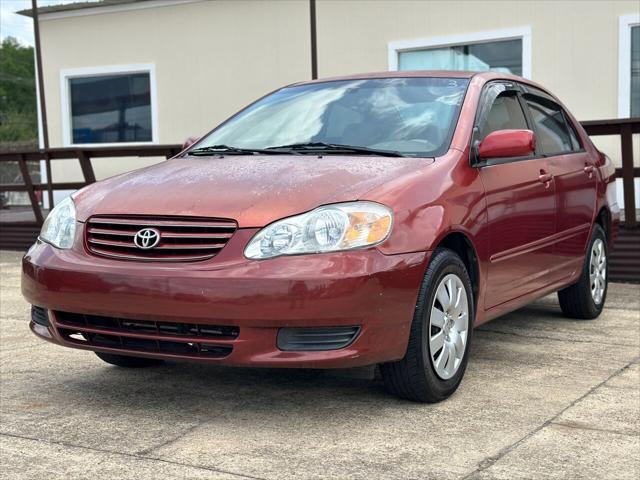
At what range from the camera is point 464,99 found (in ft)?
15.8

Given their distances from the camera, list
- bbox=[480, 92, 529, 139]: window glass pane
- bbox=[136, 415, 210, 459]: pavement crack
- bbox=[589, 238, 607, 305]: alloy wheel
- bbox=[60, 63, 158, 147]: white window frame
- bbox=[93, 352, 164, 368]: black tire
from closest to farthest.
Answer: bbox=[136, 415, 210, 459]: pavement crack, bbox=[93, 352, 164, 368]: black tire, bbox=[480, 92, 529, 139]: window glass pane, bbox=[589, 238, 607, 305]: alloy wheel, bbox=[60, 63, 158, 147]: white window frame

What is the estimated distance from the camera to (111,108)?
16.8m

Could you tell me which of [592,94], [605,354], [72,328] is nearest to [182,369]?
[72,328]

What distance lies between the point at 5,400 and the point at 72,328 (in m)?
0.57

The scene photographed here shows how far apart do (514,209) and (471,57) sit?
8.89 meters

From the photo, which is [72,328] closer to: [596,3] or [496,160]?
[496,160]

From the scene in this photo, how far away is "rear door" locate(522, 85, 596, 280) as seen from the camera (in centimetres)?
553

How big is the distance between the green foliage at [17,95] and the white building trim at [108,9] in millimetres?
78745

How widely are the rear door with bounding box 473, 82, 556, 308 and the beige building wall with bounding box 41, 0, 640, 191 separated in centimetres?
733

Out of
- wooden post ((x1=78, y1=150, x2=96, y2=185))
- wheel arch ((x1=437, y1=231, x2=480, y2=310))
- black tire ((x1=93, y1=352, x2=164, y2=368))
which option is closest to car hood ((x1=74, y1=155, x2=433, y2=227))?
wheel arch ((x1=437, y1=231, x2=480, y2=310))

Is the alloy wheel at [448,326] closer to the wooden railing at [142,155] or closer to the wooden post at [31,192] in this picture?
the wooden railing at [142,155]

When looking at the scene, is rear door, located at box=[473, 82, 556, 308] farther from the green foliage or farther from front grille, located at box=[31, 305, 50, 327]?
the green foliage

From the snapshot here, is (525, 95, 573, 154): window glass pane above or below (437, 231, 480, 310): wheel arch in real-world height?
above

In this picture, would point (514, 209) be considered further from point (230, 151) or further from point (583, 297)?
point (583, 297)
